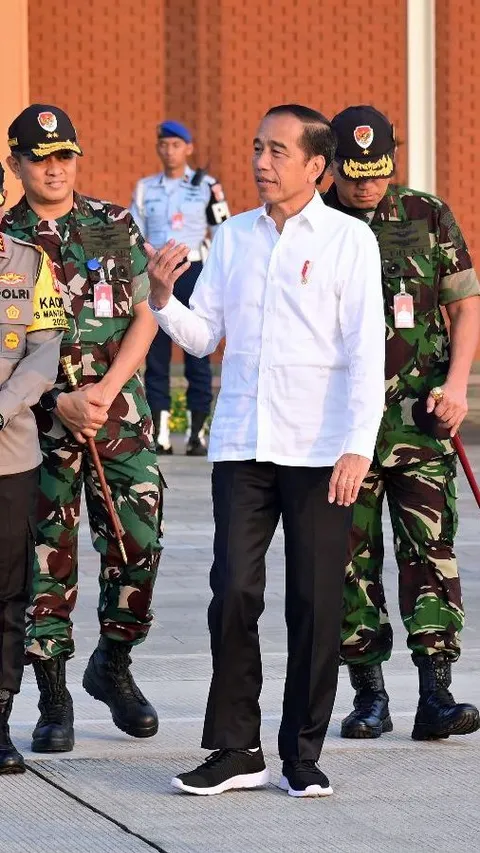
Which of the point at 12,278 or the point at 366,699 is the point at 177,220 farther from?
the point at 12,278

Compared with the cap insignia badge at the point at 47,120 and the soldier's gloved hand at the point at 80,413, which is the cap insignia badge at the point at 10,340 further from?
the cap insignia badge at the point at 47,120

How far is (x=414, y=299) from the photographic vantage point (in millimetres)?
6609

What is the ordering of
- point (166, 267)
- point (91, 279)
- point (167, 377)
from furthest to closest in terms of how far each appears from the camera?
point (167, 377), point (91, 279), point (166, 267)

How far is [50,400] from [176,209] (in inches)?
337

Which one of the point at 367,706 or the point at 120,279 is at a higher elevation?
the point at 120,279

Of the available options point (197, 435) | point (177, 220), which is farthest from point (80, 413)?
point (177, 220)

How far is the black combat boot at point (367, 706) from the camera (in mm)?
6590

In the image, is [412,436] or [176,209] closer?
[412,436]

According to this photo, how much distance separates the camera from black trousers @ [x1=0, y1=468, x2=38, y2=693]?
6.09 metres

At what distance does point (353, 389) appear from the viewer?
18.8ft

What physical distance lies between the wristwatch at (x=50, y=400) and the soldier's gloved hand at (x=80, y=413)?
0.09 feet

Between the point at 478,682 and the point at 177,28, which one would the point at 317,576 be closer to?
the point at 478,682

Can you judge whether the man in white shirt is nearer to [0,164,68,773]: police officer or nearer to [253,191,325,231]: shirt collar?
[253,191,325,231]: shirt collar

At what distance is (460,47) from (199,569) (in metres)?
10.5
